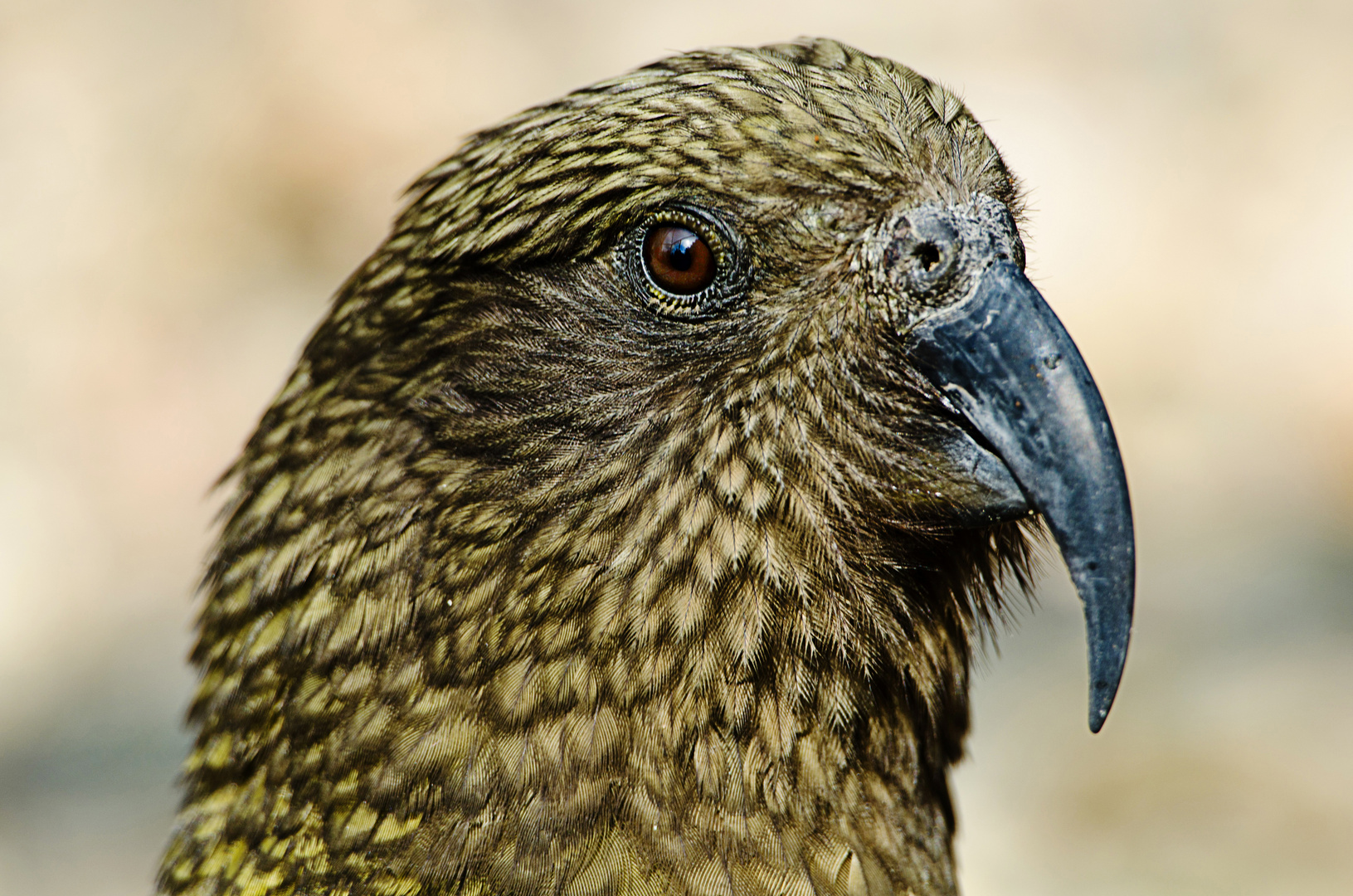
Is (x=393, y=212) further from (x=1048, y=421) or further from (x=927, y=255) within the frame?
(x=1048, y=421)

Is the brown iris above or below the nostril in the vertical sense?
below

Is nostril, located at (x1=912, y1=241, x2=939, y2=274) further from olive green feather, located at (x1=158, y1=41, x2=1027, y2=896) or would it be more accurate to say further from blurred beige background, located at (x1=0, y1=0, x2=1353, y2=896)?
blurred beige background, located at (x1=0, y1=0, x2=1353, y2=896)

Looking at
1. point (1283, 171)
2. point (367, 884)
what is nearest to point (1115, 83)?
point (1283, 171)

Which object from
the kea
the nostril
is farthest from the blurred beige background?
the nostril

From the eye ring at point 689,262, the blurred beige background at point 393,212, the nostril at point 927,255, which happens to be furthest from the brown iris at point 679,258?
the blurred beige background at point 393,212

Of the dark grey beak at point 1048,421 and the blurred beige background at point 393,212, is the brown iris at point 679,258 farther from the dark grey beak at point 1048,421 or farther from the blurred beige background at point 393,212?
the blurred beige background at point 393,212

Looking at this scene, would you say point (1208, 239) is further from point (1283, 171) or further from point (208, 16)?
point (208, 16)
